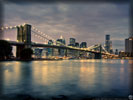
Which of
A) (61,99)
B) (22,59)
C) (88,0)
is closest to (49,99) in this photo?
(61,99)

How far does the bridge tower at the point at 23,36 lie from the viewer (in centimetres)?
6069

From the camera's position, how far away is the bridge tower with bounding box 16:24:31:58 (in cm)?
6069

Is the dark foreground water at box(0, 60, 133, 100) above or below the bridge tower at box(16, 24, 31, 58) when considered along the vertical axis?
below

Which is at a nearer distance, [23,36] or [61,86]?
[61,86]

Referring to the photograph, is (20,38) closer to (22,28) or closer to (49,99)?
(22,28)

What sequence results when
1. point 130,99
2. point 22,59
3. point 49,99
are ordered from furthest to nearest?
point 22,59 < point 49,99 < point 130,99

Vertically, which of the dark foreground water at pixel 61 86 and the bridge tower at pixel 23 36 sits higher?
the bridge tower at pixel 23 36

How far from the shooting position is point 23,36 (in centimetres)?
6494

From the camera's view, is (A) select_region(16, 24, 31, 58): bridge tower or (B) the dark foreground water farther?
(A) select_region(16, 24, 31, 58): bridge tower

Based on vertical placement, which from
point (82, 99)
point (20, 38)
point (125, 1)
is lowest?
point (82, 99)

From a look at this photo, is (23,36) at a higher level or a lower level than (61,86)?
higher

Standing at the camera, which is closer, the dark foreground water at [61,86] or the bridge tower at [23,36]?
the dark foreground water at [61,86]

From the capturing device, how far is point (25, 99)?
735cm

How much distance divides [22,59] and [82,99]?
53416mm
